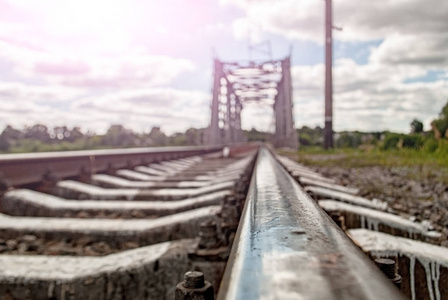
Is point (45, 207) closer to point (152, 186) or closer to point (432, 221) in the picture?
point (152, 186)

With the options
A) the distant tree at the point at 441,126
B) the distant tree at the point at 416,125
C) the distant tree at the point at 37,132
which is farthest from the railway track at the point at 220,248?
the distant tree at the point at 37,132

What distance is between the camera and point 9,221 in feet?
8.84

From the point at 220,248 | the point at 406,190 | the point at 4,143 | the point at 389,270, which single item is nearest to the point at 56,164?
the point at 220,248

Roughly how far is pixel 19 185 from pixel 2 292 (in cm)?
291

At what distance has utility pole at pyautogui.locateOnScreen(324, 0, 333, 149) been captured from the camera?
1469cm

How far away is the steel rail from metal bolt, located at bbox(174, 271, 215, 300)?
15 centimetres

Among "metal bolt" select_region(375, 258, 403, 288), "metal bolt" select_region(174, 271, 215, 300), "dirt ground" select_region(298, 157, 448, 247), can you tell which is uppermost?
"metal bolt" select_region(375, 258, 403, 288)

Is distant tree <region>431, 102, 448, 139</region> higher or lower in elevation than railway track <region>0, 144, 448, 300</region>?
higher

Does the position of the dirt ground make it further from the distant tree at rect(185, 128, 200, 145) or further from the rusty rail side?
the distant tree at rect(185, 128, 200, 145)

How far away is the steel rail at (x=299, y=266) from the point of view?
21.8 inches

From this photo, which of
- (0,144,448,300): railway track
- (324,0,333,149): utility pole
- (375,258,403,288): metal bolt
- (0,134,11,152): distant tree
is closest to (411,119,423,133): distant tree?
(324,0,333,149): utility pole

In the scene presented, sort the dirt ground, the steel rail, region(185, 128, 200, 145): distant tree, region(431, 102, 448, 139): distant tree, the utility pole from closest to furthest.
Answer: the steel rail
the dirt ground
region(431, 102, 448, 139): distant tree
the utility pole
region(185, 128, 200, 145): distant tree

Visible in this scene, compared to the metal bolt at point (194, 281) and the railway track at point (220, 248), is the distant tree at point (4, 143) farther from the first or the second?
the metal bolt at point (194, 281)

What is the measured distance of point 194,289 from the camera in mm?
895
